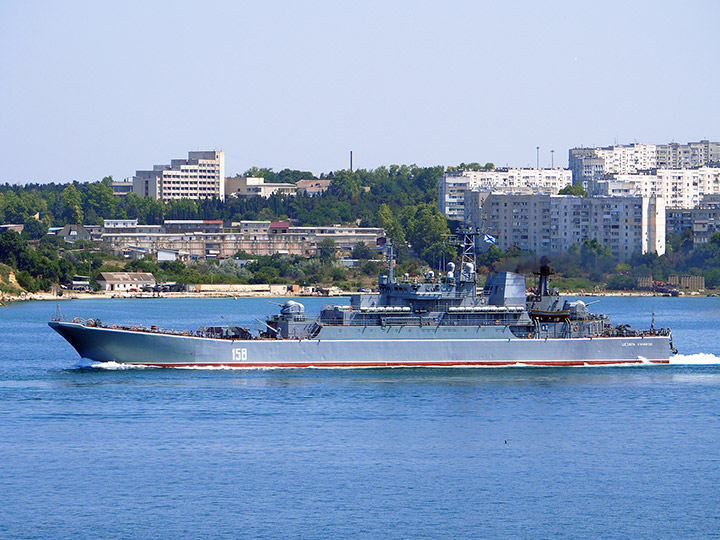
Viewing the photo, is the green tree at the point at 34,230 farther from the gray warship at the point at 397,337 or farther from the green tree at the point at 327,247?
the gray warship at the point at 397,337

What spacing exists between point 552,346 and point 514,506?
886 inches

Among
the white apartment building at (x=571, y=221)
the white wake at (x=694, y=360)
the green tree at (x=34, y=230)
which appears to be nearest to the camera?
the white wake at (x=694, y=360)

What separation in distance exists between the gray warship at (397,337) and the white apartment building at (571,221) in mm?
92708

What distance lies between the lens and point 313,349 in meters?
51.6

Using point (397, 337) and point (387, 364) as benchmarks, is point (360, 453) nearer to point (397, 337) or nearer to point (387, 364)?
point (387, 364)

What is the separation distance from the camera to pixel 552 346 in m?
53.2

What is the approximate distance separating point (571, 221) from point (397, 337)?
11206 cm

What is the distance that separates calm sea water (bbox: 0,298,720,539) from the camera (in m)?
30.1

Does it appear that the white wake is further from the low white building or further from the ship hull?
the low white building

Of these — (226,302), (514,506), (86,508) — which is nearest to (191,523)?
(86,508)

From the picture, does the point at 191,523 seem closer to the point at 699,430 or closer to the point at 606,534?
the point at 606,534

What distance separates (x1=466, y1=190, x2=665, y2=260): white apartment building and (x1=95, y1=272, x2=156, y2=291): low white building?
143ft

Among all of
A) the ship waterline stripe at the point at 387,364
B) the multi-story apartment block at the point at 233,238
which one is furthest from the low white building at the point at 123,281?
the ship waterline stripe at the point at 387,364

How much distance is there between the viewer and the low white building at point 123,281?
138125mm
